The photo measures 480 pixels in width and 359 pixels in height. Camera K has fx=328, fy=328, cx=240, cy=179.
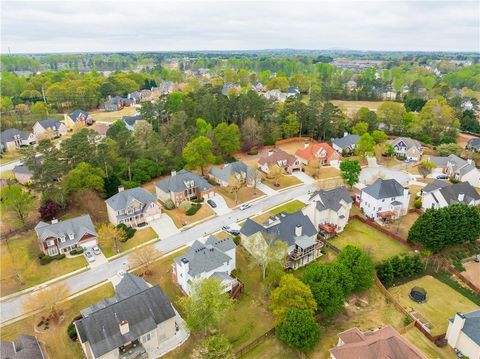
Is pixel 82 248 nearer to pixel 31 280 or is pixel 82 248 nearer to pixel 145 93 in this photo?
pixel 31 280

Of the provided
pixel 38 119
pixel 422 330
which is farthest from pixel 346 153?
pixel 38 119

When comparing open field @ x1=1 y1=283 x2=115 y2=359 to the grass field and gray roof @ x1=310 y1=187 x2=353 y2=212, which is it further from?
the grass field

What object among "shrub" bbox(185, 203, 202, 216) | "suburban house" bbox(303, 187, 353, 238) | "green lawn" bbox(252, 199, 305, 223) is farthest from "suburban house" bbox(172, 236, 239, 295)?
"suburban house" bbox(303, 187, 353, 238)

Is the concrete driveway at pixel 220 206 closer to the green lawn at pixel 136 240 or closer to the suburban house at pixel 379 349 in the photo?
the green lawn at pixel 136 240

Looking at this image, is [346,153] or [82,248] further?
[346,153]

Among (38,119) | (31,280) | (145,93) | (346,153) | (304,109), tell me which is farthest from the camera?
(145,93)

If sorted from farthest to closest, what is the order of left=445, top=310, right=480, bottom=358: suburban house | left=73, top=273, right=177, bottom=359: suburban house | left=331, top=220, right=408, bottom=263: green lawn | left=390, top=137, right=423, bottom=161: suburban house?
left=390, top=137, right=423, bottom=161: suburban house → left=331, top=220, right=408, bottom=263: green lawn → left=445, top=310, right=480, bottom=358: suburban house → left=73, top=273, right=177, bottom=359: suburban house

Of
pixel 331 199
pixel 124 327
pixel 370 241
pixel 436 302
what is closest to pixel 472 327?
pixel 436 302

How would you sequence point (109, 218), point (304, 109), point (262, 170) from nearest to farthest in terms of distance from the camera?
point (109, 218), point (262, 170), point (304, 109)
